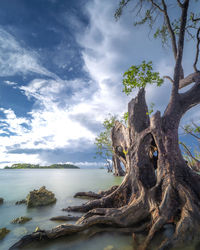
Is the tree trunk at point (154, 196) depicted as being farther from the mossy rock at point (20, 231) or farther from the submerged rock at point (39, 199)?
the submerged rock at point (39, 199)

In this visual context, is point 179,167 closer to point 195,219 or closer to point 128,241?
point 195,219

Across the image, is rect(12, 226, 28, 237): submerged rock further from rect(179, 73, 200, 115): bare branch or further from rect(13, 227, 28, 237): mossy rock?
rect(179, 73, 200, 115): bare branch

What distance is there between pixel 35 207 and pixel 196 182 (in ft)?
28.0

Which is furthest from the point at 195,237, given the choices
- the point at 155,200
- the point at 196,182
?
the point at 196,182

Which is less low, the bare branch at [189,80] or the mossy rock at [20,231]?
the bare branch at [189,80]

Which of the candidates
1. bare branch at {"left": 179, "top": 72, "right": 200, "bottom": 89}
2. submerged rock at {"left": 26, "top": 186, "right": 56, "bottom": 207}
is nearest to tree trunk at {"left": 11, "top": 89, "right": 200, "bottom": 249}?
bare branch at {"left": 179, "top": 72, "right": 200, "bottom": 89}

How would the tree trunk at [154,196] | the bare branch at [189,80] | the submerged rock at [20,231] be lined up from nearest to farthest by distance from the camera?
the tree trunk at [154,196] < the submerged rock at [20,231] < the bare branch at [189,80]

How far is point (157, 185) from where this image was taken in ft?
17.9

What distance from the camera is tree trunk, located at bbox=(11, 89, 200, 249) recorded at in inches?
156

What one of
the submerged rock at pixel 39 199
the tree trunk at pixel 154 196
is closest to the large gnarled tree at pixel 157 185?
the tree trunk at pixel 154 196

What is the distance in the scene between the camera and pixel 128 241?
3975mm

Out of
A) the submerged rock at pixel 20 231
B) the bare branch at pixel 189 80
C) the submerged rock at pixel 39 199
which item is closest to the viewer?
the submerged rock at pixel 20 231

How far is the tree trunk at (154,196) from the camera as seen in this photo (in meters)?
3.97

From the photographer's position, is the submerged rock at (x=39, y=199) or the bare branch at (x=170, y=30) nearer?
the bare branch at (x=170, y=30)
